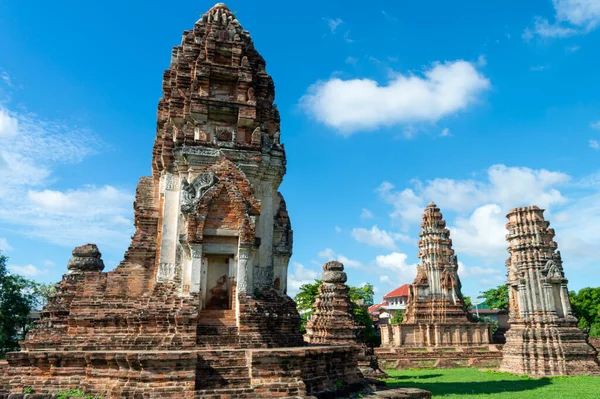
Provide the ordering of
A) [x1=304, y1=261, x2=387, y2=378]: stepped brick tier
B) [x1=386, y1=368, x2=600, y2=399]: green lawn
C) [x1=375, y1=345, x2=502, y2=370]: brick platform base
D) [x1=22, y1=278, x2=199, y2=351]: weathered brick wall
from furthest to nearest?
[x1=375, y1=345, x2=502, y2=370]: brick platform base → [x1=304, y1=261, x2=387, y2=378]: stepped brick tier → [x1=386, y1=368, x2=600, y2=399]: green lawn → [x1=22, y1=278, x2=199, y2=351]: weathered brick wall

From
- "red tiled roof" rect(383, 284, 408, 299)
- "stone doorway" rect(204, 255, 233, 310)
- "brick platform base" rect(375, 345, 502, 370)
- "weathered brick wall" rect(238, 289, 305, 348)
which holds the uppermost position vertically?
"red tiled roof" rect(383, 284, 408, 299)

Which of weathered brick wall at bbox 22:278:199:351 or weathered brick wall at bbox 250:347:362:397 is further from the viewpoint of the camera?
weathered brick wall at bbox 22:278:199:351

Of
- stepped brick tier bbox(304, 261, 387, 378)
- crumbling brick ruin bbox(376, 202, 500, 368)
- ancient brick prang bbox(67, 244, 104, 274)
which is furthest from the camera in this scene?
crumbling brick ruin bbox(376, 202, 500, 368)

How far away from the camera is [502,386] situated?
62.3ft

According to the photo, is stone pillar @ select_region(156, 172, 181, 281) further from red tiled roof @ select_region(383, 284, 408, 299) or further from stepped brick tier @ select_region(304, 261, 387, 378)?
red tiled roof @ select_region(383, 284, 408, 299)

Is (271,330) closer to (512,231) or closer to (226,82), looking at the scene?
(226,82)

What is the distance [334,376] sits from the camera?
35.5 ft

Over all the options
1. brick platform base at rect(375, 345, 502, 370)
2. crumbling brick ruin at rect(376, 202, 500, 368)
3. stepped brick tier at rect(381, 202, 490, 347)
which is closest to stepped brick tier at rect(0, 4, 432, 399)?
brick platform base at rect(375, 345, 502, 370)

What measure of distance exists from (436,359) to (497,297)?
31.5m

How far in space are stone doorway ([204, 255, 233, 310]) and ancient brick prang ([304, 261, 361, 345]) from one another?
10.8 metres

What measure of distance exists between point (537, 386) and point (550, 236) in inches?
365

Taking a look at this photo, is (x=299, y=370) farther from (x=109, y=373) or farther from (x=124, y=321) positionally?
(x=124, y=321)

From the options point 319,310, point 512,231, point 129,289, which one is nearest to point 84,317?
point 129,289

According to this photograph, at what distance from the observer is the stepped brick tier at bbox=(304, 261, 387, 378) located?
21.3m
